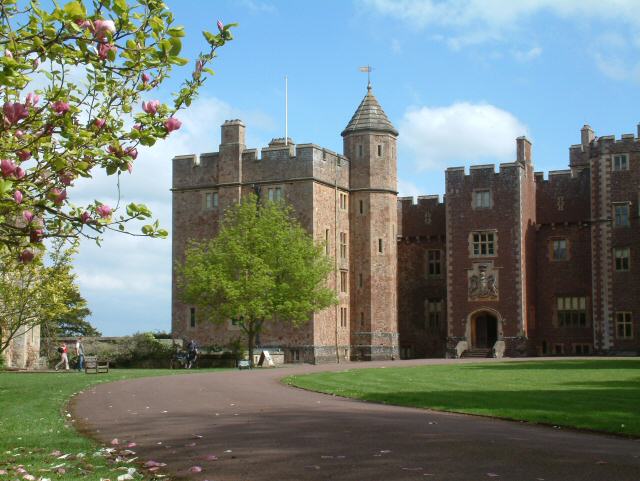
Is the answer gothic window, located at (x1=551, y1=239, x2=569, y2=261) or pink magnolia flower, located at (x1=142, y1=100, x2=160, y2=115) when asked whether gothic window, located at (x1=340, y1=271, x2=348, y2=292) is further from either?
pink magnolia flower, located at (x1=142, y1=100, x2=160, y2=115)

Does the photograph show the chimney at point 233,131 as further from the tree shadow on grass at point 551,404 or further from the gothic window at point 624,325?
the tree shadow on grass at point 551,404

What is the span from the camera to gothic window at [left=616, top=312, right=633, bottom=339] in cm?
5325

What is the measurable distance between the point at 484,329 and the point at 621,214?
33.2 ft

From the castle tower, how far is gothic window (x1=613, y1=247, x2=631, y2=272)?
1236 cm

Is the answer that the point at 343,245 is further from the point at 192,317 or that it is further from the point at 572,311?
the point at 572,311

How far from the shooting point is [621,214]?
54.4 meters

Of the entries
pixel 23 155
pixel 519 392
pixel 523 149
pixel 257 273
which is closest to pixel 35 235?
pixel 23 155

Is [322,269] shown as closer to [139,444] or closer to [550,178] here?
[550,178]

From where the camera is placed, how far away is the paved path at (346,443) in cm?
1088

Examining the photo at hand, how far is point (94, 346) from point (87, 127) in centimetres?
3886

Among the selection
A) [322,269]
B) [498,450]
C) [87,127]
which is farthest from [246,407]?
[322,269]

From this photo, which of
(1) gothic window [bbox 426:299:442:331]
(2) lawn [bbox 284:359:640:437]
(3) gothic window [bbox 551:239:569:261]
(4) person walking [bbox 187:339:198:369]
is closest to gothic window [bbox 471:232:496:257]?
(3) gothic window [bbox 551:239:569:261]

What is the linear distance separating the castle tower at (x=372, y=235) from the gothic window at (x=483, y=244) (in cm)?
490

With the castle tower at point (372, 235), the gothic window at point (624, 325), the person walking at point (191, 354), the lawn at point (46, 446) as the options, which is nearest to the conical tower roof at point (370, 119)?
the castle tower at point (372, 235)
